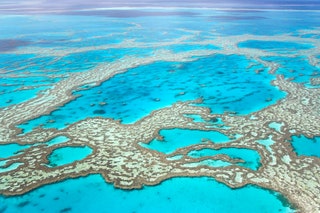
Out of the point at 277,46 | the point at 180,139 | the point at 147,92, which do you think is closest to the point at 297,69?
the point at 277,46

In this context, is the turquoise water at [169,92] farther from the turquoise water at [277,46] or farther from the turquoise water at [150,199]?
the turquoise water at [277,46]

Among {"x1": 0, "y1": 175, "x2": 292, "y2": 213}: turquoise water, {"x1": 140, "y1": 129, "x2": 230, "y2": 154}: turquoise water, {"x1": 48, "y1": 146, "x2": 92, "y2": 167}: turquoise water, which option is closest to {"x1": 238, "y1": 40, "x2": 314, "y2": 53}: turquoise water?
{"x1": 140, "y1": 129, "x2": 230, "y2": 154}: turquoise water

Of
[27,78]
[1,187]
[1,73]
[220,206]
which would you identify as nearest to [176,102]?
[220,206]

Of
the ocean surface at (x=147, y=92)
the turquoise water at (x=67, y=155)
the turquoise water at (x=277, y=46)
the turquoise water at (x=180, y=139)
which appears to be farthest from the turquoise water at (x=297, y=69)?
the turquoise water at (x=67, y=155)

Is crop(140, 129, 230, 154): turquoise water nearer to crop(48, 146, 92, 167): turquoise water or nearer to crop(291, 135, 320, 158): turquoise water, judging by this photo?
crop(48, 146, 92, 167): turquoise water

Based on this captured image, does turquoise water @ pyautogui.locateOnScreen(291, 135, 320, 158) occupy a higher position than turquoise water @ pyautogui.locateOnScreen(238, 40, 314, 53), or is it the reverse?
turquoise water @ pyautogui.locateOnScreen(238, 40, 314, 53)

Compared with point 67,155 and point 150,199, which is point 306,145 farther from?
point 67,155
